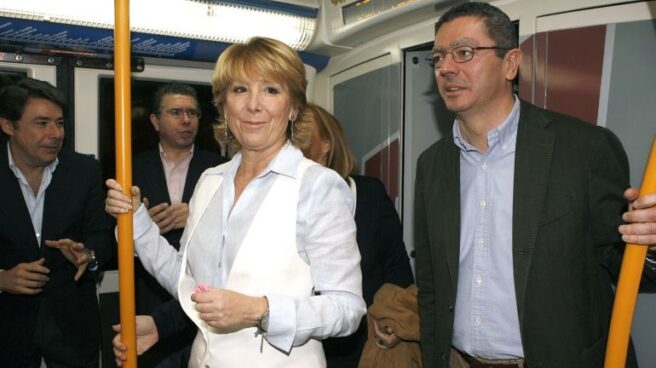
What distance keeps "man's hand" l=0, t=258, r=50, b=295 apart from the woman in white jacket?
1.11m

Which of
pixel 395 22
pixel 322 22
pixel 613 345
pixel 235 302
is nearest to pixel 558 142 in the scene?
pixel 613 345

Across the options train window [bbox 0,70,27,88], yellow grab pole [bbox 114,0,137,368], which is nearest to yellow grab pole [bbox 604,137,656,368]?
yellow grab pole [bbox 114,0,137,368]

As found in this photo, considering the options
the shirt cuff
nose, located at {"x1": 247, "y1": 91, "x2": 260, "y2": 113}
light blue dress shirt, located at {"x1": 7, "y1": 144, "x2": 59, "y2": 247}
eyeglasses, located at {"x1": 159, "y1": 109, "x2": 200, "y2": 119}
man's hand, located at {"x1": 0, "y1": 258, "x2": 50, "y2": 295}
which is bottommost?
man's hand, located at {"x1": 0, "y1": 258, "x2": 50, "y2": 295}

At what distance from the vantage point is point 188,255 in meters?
1.58

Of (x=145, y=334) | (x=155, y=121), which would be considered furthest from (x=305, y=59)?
(x=145, y=334)

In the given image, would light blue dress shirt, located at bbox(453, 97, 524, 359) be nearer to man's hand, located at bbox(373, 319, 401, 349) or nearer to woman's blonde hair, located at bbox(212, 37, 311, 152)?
man's hand, located at bbox(373, 319, 401, 349)

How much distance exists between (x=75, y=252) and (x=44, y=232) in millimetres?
236

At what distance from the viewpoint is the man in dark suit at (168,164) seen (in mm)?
3164

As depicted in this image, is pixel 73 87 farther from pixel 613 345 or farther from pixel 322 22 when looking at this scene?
pixel 613 345

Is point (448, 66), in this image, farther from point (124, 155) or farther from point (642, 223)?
point (124, 155)

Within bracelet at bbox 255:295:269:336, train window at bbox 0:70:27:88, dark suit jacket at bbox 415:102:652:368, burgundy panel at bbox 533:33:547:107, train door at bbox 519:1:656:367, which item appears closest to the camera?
bracelet at bbox 255:295:269:336

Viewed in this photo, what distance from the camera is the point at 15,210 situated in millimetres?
2559

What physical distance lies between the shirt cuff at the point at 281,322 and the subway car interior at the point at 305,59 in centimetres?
145

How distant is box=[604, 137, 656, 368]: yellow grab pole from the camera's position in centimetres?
107
